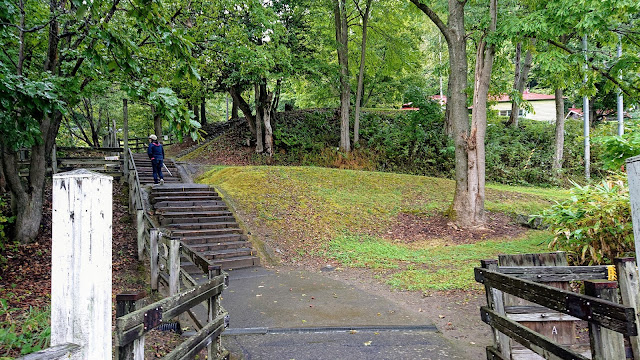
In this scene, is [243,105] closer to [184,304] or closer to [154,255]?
[154,255]

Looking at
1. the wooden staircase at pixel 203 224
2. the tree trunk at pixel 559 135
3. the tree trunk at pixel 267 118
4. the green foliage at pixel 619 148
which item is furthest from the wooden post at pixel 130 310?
the tree trunk at pixel 559 135

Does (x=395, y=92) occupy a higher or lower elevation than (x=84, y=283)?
higher

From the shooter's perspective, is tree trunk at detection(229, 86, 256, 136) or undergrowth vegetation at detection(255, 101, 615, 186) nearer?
tree trunk at detection(229, 86, 256, 136)

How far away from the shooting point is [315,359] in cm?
419

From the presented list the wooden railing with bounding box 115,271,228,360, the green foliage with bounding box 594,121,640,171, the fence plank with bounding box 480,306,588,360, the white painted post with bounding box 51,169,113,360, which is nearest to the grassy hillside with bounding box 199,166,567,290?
the green foliage with bounding box 594,121,640,171

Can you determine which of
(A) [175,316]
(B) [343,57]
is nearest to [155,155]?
(B) [343,57]

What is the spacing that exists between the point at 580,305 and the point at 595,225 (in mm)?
3822

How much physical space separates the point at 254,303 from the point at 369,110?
2242cm

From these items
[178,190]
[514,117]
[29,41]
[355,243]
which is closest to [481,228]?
[355,243]

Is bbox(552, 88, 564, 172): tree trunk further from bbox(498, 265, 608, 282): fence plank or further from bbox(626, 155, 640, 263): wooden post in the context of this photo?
bbox(626, 155, 640, 263): wooden post

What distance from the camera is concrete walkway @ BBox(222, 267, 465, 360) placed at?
14.4ft

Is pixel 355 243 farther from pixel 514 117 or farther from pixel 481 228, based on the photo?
pixel 514 117

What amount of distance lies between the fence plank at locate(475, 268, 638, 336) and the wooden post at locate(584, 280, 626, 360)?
0.10 metres

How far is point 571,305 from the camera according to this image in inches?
96.3
